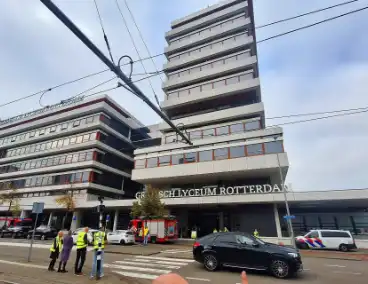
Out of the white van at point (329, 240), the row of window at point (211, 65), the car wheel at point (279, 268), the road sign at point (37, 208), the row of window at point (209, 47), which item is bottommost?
the car wheel at point (279, 268)

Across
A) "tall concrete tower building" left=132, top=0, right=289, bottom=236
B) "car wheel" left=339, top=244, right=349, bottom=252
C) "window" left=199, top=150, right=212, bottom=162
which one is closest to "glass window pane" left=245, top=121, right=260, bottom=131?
"tall concrete tower building" left=132, top=0, right=289, bottom=236

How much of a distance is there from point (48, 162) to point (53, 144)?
360cm

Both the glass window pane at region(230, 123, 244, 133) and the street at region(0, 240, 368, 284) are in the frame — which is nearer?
the street at region(0, 240, 368, 284)

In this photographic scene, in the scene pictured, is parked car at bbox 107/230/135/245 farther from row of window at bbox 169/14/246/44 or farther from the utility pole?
row of window at bbox 169/14/246/44

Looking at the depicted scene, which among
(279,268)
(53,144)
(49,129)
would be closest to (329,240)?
(279,268)

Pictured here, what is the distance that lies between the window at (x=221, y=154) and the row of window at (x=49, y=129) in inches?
950

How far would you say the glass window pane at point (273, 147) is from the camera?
89.5 ft

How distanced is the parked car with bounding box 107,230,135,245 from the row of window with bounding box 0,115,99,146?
84.6 ft

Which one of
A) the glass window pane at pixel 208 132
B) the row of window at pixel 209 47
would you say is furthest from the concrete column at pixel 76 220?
the row of window at pixel 209 47

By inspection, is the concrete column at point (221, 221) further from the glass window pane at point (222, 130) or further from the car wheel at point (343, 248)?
the car wheel at point (343, 248)

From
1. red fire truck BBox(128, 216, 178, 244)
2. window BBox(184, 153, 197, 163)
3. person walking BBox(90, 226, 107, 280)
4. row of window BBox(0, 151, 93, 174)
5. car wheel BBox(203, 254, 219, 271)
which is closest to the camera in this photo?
person walking BBox(90, 226, 107, 280)

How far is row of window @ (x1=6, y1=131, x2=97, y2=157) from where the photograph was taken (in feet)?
137

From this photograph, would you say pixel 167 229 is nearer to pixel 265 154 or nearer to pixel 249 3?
pixel 265 154

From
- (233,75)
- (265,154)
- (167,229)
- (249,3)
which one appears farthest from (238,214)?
(249,3)
